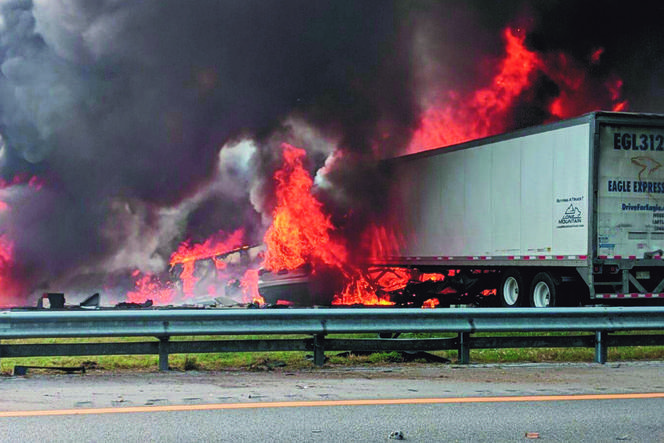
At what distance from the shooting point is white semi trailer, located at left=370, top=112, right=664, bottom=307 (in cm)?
1756

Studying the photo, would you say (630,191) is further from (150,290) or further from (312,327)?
(150,290)

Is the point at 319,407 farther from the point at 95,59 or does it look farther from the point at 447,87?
the point at 447,87

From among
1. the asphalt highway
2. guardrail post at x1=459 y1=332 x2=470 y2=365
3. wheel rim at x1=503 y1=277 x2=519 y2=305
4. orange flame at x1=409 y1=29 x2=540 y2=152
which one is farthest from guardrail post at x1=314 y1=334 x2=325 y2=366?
orange flame at x1=409 y1=29 x2=540 y2=152

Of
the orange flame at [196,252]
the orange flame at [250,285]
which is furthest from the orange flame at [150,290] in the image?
the orange flame at [250,285]

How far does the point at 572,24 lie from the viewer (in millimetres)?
31078

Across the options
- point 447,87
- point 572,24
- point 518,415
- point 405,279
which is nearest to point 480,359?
point 518,415

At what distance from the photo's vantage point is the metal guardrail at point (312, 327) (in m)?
9.55

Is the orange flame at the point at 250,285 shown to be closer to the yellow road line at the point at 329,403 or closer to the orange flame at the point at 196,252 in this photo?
the orange flame at the point at 196,252

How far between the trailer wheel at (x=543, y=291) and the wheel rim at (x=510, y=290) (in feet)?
2.43

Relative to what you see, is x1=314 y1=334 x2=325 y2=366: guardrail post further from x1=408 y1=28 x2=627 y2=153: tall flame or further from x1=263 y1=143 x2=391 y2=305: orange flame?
x1=408 y1=28 x2=627 y2=153: tall flame

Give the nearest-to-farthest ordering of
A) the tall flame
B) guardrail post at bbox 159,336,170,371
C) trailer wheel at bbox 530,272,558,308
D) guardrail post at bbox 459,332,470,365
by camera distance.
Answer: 1. guardrail post at bbox 159,336,170,371
2. guardrail post at bbox 459,332,470,365
3. trailer wheel at bbox 530,272,558,308
4. the tall flame

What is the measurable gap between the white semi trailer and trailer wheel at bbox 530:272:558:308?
3 cm

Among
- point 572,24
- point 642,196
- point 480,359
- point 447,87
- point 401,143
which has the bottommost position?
point 480,359

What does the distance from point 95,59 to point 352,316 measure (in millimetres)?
18176
